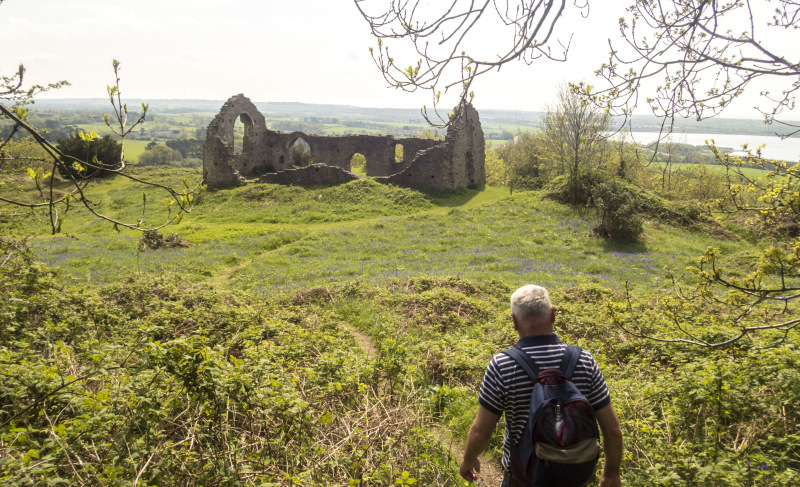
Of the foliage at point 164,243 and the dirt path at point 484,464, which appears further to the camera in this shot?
the foliage at point 164,243

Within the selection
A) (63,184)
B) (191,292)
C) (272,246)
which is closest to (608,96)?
(191,292)

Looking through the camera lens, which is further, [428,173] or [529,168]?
[529,168]

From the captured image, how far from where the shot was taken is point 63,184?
33.8 meters

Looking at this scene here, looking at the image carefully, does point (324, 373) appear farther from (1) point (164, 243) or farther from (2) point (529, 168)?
(2) point (529, 168)

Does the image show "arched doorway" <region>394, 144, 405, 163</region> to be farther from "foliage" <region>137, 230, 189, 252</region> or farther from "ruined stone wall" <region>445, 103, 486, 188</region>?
"foliage" <region>137, 230, 189, 252</region>

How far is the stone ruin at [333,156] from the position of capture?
27.0 m

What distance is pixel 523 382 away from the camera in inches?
117

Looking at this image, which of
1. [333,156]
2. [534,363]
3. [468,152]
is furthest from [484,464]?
[333,156]

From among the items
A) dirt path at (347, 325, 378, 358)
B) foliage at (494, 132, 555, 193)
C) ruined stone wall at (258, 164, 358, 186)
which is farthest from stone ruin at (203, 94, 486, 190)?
dirt path at (347, 325, 378, 358)

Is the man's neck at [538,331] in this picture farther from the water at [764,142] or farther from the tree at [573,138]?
the tree at [573,138]

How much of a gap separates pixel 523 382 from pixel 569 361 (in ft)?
1.11

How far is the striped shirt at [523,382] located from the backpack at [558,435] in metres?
0.14

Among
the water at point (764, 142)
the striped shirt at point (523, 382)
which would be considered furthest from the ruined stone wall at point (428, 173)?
the striped shirt at point (523, 382)

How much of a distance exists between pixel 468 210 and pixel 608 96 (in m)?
17.7
